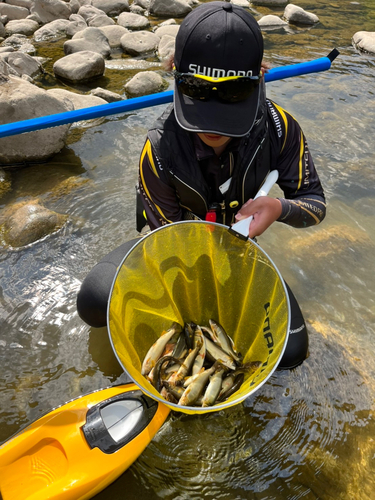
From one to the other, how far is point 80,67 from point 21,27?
17.0 feet

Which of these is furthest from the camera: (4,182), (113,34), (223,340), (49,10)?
(49,10)

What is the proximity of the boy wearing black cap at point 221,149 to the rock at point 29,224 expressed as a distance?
140cm

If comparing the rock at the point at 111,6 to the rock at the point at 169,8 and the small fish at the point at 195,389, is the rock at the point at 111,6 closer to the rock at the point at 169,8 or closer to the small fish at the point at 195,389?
the rock at the point at 169,8

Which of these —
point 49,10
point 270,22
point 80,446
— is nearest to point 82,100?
point 80,446

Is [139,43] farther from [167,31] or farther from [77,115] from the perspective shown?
[77,115]

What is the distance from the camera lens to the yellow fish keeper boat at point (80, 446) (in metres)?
2.01

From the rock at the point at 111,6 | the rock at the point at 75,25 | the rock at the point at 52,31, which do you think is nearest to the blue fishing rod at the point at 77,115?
the rock at the point at 52,31

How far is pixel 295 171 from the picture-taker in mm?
2699

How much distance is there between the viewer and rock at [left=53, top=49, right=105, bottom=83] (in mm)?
7762

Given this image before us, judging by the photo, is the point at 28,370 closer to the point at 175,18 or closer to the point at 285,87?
the point at 285,87

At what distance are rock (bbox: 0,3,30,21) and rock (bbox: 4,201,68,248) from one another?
11.3 meters

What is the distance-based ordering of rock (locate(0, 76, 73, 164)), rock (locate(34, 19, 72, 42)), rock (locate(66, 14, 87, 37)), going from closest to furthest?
rock (locate(0, 76, 73, 164)), rock (locate(34, 19, 72, 42)), rock (locate(66, 14, 87, 37))

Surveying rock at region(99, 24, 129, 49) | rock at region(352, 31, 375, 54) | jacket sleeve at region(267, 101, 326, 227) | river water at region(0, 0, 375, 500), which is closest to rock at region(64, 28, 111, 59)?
rock at region(99, 24, 129, 49)

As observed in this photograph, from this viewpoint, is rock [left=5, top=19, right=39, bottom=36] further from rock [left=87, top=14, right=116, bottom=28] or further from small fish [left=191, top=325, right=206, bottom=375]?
small fish [left=191, top=325, right=206, bottom=375]
